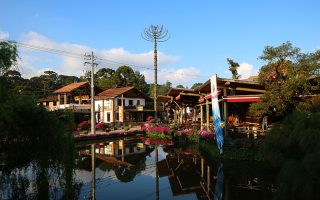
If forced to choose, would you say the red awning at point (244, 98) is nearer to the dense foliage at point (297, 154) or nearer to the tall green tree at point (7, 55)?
the dense foliage at point (297, 154)

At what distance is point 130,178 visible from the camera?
1482cm

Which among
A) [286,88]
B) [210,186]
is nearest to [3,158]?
[210,186]

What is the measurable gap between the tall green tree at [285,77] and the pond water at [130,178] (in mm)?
3017

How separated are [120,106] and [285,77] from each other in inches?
1513

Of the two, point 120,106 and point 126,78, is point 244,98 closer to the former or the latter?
point 120,106

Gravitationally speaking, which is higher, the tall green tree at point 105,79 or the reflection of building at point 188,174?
the tall green tree at point 105,79

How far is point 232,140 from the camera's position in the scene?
58.9ft

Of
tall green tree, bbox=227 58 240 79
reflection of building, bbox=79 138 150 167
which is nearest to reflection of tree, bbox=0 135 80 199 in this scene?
reflection of building, bbox=79 138 150 167

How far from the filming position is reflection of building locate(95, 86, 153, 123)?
52.7 m

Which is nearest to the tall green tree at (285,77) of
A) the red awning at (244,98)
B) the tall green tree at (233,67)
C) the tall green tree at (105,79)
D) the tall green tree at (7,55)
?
the red awning at (244,98)

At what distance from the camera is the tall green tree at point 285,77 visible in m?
15.1

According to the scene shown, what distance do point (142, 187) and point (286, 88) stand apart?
25.8 ft

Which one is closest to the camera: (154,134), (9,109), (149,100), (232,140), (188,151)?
(9,109)

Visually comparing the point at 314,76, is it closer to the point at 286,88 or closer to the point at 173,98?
the point at 286,88
